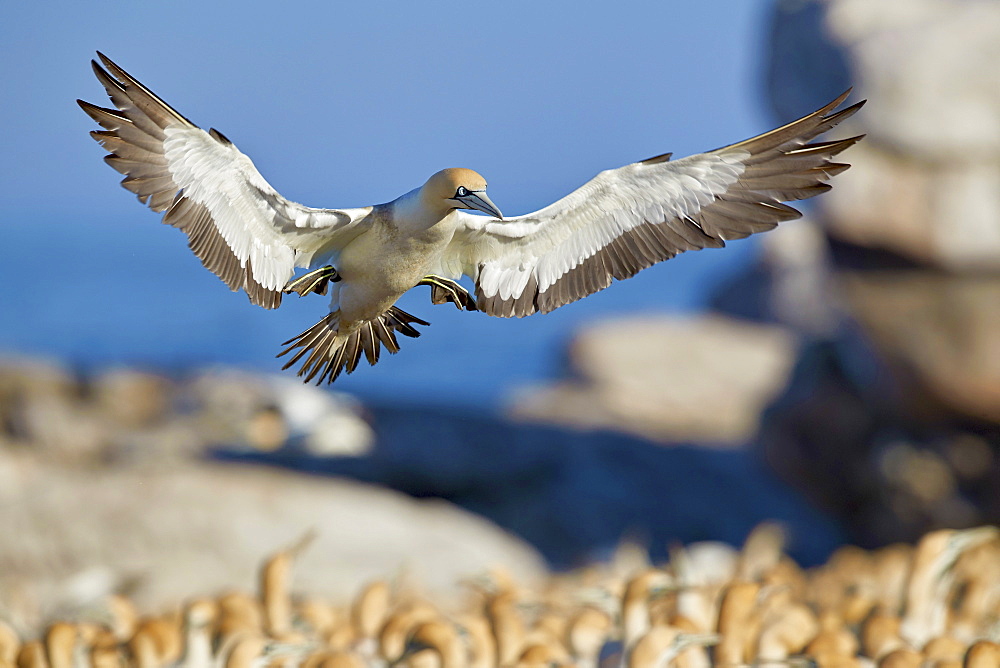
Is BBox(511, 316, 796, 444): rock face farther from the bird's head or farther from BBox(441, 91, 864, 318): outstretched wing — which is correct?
the bird's head

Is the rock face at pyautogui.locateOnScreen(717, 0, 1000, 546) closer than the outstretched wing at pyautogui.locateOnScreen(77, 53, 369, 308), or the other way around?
the outstretched wing at pyautogui.locateOnScreen(77, 53, 369, 308)

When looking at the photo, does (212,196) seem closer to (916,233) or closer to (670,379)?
(916,233)

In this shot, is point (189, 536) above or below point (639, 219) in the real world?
below

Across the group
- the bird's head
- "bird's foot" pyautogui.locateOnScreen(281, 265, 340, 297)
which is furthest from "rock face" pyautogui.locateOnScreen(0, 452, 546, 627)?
the bird's head

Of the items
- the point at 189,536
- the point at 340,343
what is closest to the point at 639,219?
the point at 340,343

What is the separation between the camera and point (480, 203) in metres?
2.42

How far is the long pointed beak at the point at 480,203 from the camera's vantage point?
2.41 meters

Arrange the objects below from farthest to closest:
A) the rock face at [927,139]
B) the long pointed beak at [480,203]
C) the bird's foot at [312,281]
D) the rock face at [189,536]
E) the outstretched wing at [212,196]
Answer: the rock face at [927,139] → the rock face at [189,536] → the bird's foot at [312,281] → the outstretched wing at [212,196] → the long pointed beak at [480,203]

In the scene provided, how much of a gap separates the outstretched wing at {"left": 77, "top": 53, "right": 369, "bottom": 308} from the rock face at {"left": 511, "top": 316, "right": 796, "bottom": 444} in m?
9.57

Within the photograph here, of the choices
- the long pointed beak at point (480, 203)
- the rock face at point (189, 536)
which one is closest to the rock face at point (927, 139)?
the rock face at point (189, 536)

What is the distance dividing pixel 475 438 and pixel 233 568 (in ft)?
8.86

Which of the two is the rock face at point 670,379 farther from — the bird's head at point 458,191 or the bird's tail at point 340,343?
the bird's head at point 458,191

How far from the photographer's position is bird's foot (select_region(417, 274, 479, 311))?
9.71ft

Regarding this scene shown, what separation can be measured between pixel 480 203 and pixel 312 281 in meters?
0.63
